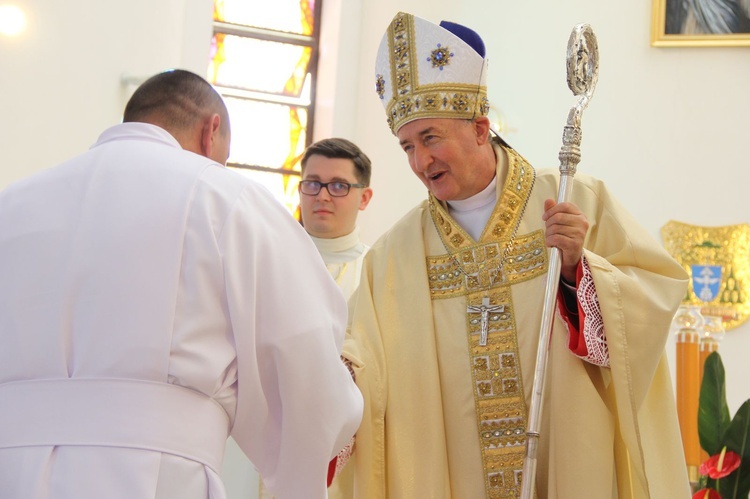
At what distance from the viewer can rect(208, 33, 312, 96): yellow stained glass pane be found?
8922 mm

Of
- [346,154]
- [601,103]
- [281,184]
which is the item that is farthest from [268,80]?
[346,154]

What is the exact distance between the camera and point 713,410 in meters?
4.57

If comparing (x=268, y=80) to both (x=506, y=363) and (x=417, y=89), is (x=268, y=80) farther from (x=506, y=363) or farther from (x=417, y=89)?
(x=506, y=363)

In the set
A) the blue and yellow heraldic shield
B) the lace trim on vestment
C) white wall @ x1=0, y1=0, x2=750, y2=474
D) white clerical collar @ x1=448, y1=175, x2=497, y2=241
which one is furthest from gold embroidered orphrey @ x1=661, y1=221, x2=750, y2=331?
the lace trim on vestment

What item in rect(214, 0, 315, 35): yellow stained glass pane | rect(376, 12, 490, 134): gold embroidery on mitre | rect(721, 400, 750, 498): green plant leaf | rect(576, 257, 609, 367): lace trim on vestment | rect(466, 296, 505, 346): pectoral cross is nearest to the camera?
rect(576, 257, 609, 367): lace trim on vestment

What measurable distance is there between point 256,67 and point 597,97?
9.30 feet

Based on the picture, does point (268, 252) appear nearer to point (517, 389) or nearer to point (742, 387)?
point (517, 389)

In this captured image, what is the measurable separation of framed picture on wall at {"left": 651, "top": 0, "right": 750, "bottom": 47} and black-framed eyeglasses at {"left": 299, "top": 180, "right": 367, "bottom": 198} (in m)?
4.52

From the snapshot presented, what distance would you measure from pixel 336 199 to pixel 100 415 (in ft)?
8.73

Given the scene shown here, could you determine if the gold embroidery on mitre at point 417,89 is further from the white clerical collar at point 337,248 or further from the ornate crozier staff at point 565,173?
the white clerical collar at point 337,248

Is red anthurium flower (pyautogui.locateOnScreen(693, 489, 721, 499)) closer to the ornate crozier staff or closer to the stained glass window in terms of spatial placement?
the ornate crozier staff

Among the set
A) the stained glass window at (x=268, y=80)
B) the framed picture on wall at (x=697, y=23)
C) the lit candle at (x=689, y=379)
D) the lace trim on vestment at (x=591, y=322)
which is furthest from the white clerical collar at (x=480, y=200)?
the framed picture on wall at (x=697, y=23)

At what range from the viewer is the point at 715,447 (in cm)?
448

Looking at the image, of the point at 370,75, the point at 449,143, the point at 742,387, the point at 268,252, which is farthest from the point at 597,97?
the point at 268,252
